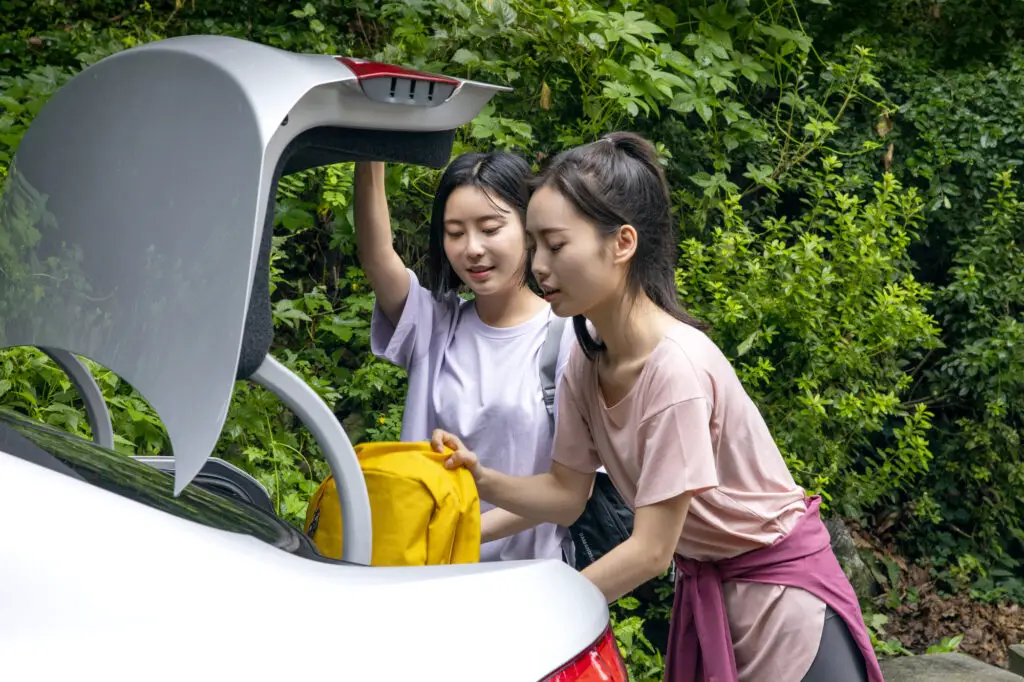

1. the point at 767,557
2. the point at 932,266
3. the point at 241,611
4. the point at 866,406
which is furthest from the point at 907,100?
the point at 241,611

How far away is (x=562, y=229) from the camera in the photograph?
6.26ft

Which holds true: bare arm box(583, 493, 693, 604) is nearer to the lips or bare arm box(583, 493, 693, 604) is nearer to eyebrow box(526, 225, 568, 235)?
eyebrow box(526, 225, 568, 235)

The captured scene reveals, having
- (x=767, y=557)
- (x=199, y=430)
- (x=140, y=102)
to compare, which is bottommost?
(x=767, y=557)

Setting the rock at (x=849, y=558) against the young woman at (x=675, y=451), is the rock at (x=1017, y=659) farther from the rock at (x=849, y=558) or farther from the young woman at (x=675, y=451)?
the young woman at (x=675, y=451)

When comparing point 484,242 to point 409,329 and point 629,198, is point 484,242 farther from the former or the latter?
point 629,198

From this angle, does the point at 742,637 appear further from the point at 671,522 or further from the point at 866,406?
the point at 866,406

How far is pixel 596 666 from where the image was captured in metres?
1.33

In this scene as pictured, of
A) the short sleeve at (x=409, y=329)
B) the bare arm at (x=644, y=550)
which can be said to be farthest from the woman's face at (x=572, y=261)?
the short sleeve at (x=409, y=329)

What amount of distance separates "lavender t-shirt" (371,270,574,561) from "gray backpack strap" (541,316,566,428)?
0.01m

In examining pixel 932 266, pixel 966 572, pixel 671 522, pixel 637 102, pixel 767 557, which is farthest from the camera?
pixel 932 266

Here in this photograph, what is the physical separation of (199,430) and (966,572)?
17.6ft

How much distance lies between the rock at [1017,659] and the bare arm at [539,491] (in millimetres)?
3374

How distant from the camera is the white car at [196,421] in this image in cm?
106

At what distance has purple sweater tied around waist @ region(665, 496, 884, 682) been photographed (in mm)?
1999
